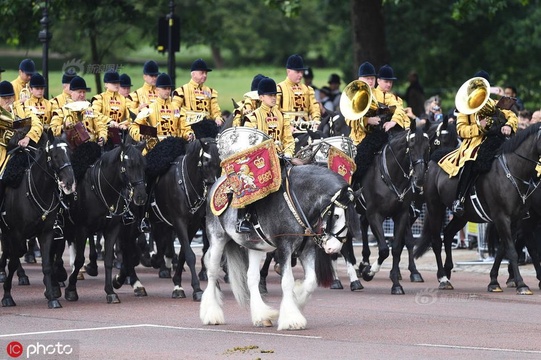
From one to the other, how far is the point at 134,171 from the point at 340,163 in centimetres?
279

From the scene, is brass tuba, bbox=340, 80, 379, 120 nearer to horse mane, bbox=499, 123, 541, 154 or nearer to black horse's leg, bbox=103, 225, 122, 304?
horse mane, bbox=499, 123, 541, 154

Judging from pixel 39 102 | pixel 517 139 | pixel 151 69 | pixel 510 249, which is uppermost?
pixel 151 69

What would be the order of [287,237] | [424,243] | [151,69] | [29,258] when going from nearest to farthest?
1. [287,237]
2. [424,243]
3. [151,69]
4. [29,258]

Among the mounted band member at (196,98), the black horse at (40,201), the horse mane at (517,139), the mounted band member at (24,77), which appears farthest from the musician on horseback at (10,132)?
the horse mane at (517,139)

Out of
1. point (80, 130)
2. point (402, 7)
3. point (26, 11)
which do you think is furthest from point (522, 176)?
point (402, 7)

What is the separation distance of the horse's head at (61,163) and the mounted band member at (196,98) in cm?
315

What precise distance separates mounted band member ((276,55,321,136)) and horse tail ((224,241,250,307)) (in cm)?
471

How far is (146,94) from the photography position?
21828 mm

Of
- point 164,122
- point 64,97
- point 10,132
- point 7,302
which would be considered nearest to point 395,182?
point 164,122

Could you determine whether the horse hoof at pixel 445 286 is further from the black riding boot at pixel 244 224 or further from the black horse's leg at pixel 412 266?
the black riding boot at pixel 244 224

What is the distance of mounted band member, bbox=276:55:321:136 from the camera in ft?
65.5

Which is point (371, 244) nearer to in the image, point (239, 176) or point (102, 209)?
point (102, 209)

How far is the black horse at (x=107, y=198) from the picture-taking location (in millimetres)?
17719

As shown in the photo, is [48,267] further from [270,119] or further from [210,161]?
[270,119]
